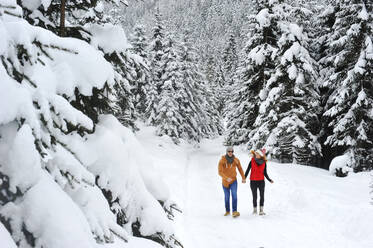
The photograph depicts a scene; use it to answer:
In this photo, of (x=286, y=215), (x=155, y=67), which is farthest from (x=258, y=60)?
(x=155, y=67)

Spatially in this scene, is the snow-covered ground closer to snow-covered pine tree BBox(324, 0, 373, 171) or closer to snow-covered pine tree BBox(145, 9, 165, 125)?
snow-covered pine tree BBox(324, 0, 373, 171)

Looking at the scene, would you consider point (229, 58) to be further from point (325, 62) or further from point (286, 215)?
point (286, 215)

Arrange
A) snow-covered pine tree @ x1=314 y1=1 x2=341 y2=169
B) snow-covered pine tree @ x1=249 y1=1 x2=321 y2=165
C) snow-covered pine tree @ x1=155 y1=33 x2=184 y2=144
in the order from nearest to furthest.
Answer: snow-covered pine tree @ x1=249 y1=1 x2=321 y2=165
snow-covered pine tree @ x1=314 y1=1 x2=341 y2=169
snow-covered pine tree @ x1=155 y1=33 x2=184 y2=144

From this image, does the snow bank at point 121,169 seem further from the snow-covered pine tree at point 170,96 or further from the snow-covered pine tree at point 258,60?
the snow-covered pine tree at point 170,96

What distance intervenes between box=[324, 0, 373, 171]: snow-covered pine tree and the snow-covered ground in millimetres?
3527

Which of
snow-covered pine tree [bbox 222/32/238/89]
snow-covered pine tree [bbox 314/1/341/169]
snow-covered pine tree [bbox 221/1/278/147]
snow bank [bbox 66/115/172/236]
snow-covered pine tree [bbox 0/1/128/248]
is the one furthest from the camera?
snow-covered pine tree [bbox 222/32/238/89]

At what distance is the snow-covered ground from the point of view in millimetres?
7375

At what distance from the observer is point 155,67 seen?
35625 mm

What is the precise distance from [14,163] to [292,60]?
19055mm

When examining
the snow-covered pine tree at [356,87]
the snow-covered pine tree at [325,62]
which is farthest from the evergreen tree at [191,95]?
the snow-covered pine tree at [356,87]

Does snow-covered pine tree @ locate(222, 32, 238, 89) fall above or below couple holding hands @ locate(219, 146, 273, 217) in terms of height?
above

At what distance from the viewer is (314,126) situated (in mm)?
21453

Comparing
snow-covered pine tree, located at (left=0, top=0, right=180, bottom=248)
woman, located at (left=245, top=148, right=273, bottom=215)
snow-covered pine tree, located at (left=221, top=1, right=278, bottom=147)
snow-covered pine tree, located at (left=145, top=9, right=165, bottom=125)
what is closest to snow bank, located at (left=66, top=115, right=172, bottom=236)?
snow-covered pine tree, located at (left=0, top=0, right=180, bottom=248)

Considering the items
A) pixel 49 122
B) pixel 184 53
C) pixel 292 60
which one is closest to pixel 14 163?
pixel 49 122
